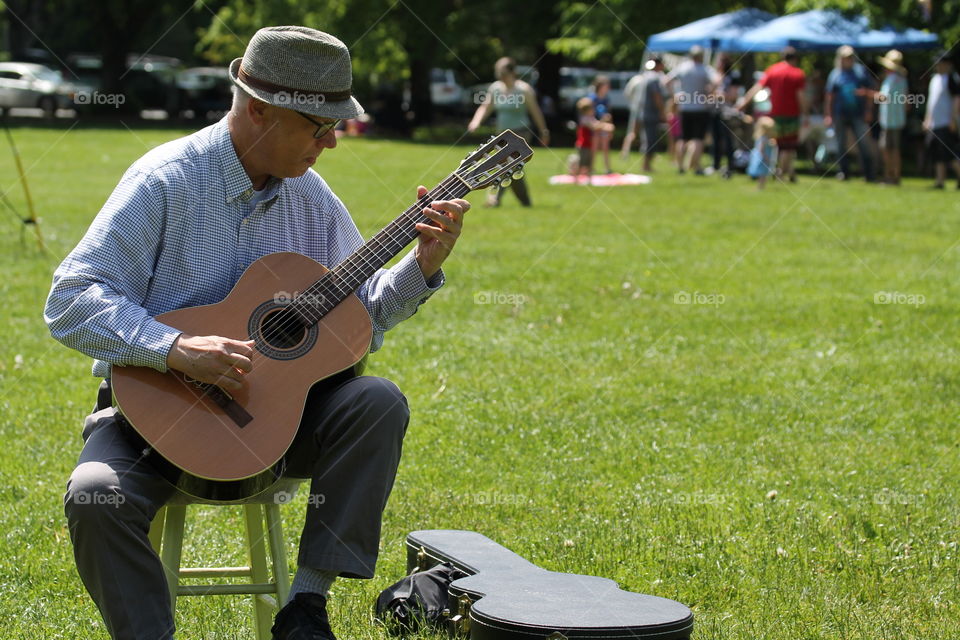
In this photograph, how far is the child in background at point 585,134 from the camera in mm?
17375

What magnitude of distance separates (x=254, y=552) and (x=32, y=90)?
111 ft

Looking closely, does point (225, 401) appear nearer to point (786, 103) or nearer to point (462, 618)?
point (462, 618)

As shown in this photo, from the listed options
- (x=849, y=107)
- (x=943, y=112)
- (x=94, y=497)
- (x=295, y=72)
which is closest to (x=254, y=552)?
(x=94, y=497)

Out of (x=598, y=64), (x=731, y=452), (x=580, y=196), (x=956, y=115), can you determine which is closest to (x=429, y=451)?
(x=731, y=452)

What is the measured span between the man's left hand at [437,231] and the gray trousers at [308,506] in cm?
39

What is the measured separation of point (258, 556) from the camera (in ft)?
11.3

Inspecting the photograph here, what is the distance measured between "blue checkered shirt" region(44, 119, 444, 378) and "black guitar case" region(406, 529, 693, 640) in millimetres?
728

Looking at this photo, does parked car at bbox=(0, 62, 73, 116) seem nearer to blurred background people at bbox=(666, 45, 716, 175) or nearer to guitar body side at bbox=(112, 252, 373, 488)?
blurred background people at bbox=(666, 45, 716, 175)

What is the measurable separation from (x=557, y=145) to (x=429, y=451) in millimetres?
24870

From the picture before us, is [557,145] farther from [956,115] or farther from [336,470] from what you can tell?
[336,470]

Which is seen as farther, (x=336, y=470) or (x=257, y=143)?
(x=257, y=143)

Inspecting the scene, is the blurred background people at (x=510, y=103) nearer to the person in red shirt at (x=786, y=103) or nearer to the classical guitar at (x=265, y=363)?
the person in red shirt at (x=786, y=103)

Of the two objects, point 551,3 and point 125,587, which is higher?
point 125,587

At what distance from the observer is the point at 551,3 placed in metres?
32.0
